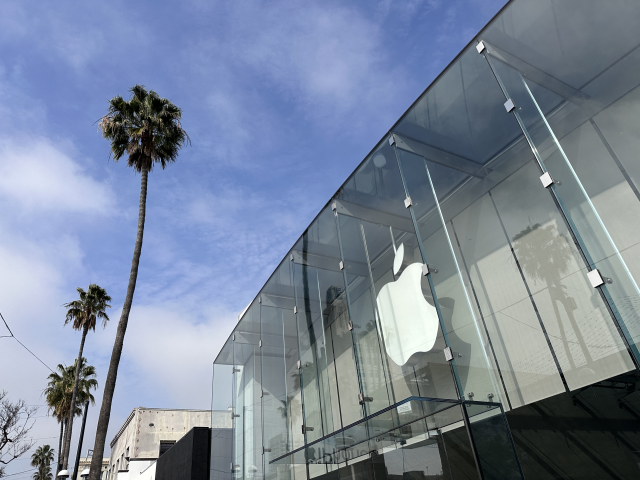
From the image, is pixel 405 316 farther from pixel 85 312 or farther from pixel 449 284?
pixel 85 312

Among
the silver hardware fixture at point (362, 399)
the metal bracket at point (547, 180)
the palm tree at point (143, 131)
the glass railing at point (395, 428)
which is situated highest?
the palm tree at point (143, 131)

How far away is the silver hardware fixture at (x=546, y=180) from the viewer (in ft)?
17.7

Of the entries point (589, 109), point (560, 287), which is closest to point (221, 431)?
point (560, 287)

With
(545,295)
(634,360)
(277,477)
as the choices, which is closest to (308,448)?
(277,477)

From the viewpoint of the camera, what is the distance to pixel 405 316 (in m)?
7.17

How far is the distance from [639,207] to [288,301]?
7.63 meters

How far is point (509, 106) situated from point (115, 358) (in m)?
11.7

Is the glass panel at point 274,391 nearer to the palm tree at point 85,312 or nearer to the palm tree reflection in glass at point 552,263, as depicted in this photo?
the palm tree reflection in glass at point 552,263

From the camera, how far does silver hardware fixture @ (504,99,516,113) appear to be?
6.04 m

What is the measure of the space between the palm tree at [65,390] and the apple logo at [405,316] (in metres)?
30.9

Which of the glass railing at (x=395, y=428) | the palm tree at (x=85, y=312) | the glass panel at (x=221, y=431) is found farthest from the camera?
the palm tree at (x=85, y=312)

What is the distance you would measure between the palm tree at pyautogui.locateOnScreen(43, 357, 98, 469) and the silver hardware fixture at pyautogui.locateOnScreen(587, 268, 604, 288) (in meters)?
34.2

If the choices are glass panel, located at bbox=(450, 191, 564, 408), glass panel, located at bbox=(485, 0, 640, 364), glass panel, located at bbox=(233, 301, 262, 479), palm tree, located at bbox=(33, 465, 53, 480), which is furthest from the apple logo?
palm tree, located at bbox=(33, 465, 53, 480)

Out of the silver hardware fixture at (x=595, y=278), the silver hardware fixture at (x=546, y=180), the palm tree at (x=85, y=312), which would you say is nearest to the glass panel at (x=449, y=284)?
the silver hardware fixture at (x=546, y=180)
